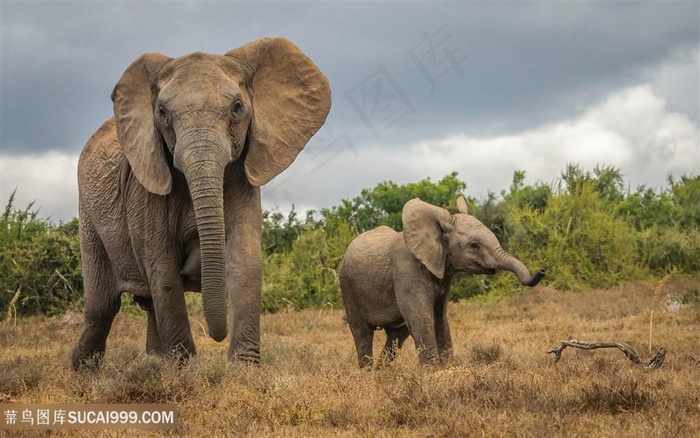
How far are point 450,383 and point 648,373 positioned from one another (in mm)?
2397

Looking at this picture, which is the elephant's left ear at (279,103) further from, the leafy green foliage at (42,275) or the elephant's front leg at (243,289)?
the leafy green foliage at (42,275)

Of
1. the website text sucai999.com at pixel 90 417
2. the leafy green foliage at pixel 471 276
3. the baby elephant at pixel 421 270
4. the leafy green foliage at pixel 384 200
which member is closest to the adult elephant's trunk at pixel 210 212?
the website text sucai999.com at pixel 90 417

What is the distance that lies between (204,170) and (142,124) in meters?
1.31

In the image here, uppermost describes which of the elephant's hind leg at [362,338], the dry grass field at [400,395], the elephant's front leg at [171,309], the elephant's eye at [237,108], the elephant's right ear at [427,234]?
the elephant's eye at [237,108]

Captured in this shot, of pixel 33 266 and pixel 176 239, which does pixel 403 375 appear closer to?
pixel 176 239

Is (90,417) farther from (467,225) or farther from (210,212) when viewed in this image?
(467,225)

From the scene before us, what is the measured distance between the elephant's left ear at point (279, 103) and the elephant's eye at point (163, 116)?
79cm

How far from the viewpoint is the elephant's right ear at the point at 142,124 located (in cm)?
823

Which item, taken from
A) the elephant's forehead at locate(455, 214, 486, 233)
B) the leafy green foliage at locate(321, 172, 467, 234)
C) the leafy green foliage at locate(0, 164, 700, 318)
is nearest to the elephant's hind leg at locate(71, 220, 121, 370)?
the elephant's forehead at locate(455, 214, 486, 233)

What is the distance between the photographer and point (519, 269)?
959 cm

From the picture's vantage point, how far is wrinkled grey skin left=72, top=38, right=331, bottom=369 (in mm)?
7672

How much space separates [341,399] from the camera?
6.50 metres

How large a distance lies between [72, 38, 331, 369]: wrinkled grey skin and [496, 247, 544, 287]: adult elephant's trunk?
2.54 metres

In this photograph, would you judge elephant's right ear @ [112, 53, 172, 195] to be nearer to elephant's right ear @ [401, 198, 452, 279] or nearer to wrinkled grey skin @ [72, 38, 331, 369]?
wrinkled grey skin @ [72, 38, 331, 369]
